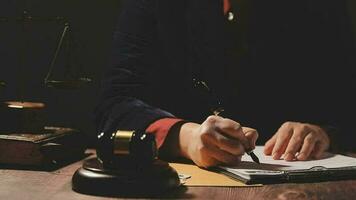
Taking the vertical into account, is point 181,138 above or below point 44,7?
below

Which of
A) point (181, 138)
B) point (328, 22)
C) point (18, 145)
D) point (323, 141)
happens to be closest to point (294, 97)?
point (328, 22)

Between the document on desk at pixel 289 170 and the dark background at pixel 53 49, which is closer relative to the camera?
the document on desk at pixel 289 170

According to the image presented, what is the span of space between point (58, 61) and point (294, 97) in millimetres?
940

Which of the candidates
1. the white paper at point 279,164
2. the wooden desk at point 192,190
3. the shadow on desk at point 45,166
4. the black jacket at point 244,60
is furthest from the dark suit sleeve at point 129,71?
the wooden desk at point 192,190

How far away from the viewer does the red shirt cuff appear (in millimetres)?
1641

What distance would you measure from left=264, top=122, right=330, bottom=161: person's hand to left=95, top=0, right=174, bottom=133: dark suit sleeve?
0.37 meters

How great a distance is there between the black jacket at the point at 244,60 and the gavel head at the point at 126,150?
2.71 feet

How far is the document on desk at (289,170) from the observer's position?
132cm

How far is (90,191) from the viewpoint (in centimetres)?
118

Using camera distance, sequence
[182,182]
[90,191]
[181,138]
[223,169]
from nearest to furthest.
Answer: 1. [90,191]
2. [182,182]
3. [223,169]
4. [181,138]

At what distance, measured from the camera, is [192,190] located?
4.00ft

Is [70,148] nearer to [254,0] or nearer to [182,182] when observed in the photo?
[182,182]

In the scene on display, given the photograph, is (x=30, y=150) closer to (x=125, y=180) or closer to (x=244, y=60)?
(x=125, y=180)

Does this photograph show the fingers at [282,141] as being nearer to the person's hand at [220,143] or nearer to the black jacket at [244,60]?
the person's hand at [220,143]
